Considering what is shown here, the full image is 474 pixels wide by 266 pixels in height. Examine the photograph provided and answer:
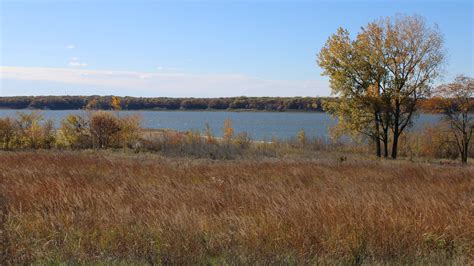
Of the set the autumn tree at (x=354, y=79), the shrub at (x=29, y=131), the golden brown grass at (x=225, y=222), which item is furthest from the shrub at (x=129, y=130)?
the golden brown grass at (x=225, y=222)

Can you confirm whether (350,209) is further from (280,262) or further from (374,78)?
(374,78)

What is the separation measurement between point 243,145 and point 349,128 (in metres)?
7.93

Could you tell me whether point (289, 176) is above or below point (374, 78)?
below

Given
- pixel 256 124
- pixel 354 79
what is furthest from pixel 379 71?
pixel 256 124

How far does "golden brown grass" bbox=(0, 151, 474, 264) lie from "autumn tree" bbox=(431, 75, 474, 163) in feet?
89.6

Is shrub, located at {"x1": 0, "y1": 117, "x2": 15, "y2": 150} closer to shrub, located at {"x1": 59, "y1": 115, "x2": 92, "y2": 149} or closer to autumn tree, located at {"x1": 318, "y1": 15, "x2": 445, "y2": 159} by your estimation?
shrub, located at {"x1": 59, "y1": 115, "x2": 92, "y2": 149}

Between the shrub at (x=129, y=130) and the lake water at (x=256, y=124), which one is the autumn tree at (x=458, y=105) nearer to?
the lake water at (x=256, y=124)

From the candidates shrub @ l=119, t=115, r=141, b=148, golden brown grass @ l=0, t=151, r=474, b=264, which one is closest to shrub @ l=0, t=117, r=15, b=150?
shrub @ l=119, t=115, r=141, b=148

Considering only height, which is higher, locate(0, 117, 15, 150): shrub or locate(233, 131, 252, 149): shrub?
locate(0, 117, 15, 150): shrub

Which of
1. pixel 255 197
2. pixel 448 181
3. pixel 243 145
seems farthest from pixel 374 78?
pixel 255 197

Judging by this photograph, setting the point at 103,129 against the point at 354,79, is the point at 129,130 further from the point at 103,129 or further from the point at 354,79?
the point at 354,79

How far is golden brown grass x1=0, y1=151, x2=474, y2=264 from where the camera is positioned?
6219 millimetres

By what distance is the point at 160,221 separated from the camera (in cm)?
752

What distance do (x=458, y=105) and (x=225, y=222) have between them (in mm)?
33949
